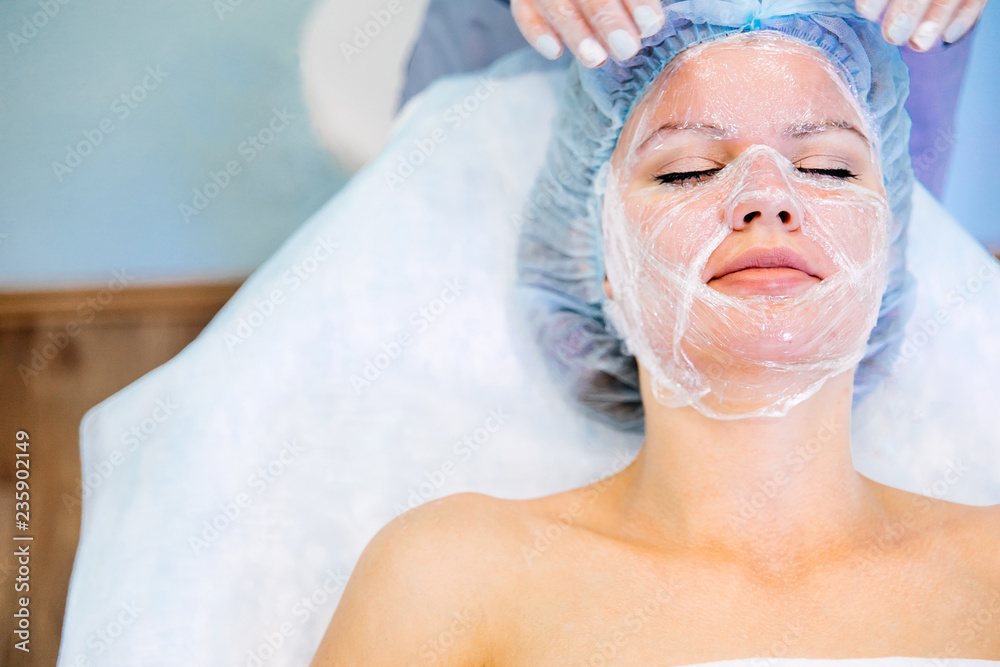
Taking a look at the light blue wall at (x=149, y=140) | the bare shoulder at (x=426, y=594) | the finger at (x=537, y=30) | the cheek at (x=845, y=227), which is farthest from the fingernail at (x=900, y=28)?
the light blue wall at (x=149, y=140)

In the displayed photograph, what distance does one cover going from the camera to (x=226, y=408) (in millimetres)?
1402

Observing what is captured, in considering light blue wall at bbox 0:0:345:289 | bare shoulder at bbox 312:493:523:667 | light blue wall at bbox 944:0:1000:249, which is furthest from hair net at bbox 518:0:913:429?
light blue wall at bbox 0:0:345:289

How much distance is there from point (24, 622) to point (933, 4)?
196 centimetres

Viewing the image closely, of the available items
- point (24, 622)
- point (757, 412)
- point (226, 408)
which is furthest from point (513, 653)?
point (24, 622)

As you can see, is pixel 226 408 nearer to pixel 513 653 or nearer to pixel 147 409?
pixel 147 409

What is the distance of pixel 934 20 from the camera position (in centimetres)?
111

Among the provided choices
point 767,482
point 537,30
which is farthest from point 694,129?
point 767,482

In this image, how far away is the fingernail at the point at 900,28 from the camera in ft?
3.63

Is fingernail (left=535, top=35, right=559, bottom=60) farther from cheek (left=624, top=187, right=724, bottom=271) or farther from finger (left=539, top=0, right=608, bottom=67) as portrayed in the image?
cheek (left=624, top=187, right=724, bottom=271)

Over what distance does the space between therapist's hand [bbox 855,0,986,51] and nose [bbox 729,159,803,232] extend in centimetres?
31

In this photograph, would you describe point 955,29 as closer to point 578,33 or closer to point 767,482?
point 578,33

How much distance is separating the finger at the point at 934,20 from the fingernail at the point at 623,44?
1.40 feet

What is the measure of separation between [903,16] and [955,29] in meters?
0.11

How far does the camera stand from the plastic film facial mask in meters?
1.03
